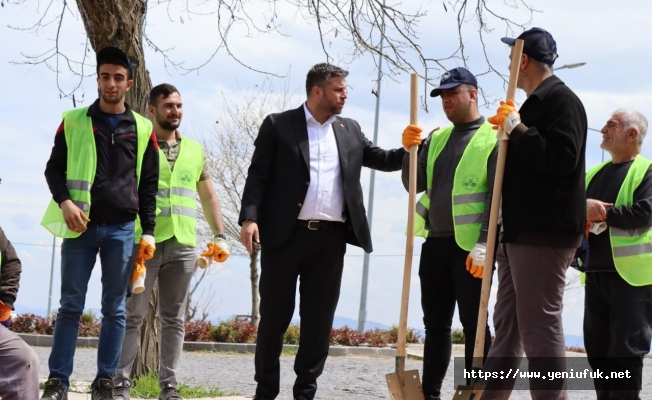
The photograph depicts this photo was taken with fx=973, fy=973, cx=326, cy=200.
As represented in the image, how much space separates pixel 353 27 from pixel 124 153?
348cm

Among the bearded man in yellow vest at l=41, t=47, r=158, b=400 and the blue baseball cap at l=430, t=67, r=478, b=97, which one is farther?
the blue baseball cap at l=430, t=67, r=478, b=97

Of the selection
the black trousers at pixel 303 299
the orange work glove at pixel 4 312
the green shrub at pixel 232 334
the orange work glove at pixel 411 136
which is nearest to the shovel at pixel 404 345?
the orange work glove at pixel 411 136

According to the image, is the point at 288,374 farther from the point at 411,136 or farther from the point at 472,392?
the point at 472,392

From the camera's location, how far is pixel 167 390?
711cm

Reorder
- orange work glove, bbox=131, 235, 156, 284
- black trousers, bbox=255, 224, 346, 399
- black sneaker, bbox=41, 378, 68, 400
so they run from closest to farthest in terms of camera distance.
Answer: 1. black sneaker, bbox=41, 378, 68, 400
2. black trousers, bbox=255, 224, 346, 399
3. orange work glove, bbox=131, 235, 156, 284

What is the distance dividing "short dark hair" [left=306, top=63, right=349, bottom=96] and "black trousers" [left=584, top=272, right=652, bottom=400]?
236 centimetres

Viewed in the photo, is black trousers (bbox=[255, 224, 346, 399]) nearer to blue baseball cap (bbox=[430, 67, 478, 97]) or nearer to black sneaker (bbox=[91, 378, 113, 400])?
black sneaker (bbox=[91, 378, 113, 400])

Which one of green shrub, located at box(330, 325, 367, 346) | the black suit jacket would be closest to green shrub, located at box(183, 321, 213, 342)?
green shrub, located at box(330, 325, 367, 346)

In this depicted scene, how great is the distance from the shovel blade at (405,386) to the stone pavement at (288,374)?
6.59 feet

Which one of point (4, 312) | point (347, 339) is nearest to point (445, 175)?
point (4, 312)

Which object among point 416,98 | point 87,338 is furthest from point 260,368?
point 87,338

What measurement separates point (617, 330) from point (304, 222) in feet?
7.51

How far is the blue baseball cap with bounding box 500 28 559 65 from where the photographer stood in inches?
226

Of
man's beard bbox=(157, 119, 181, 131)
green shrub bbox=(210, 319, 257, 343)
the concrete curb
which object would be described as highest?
man's beard bbox=(157, 119, 181, 131)
